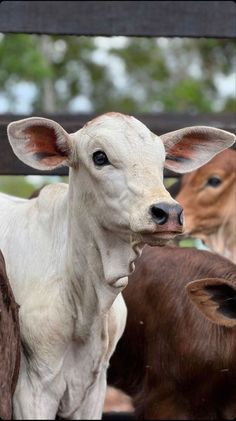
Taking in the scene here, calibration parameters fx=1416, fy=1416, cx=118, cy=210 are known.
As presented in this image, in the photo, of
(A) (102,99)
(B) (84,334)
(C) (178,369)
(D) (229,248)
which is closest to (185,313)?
(C) (178,369)

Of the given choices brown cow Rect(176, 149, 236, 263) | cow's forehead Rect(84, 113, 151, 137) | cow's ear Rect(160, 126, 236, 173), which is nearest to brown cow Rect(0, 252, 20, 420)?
cow's forehead Rect(84, 113, 151, 137)

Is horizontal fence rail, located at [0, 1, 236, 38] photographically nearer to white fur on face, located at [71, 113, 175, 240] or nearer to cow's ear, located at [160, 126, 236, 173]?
cow's ear, located at [160, 126, 236, 173]

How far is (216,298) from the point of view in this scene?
6.38 m

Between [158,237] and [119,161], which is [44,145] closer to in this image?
[119,161]

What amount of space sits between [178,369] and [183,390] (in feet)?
0.43

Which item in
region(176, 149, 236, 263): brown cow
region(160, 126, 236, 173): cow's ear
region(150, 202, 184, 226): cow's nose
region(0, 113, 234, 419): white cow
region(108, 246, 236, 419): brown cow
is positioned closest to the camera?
region(150, 202, 184, 226): cow's nose

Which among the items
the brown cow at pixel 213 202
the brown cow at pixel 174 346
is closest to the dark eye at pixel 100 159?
the brown cow at pixel 174 346

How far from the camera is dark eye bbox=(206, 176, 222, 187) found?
10.3m

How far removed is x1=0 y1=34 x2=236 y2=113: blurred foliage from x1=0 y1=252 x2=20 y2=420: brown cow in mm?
24772

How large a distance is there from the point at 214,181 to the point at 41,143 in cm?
454

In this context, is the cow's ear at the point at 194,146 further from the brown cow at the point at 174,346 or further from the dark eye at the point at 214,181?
the dark eye at the point at 214,181

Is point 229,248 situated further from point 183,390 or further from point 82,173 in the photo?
point 82,173

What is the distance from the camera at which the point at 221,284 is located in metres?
6.37

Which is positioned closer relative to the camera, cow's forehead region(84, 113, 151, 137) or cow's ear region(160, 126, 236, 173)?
cow's forehead region(84, 113, 151, 137)
